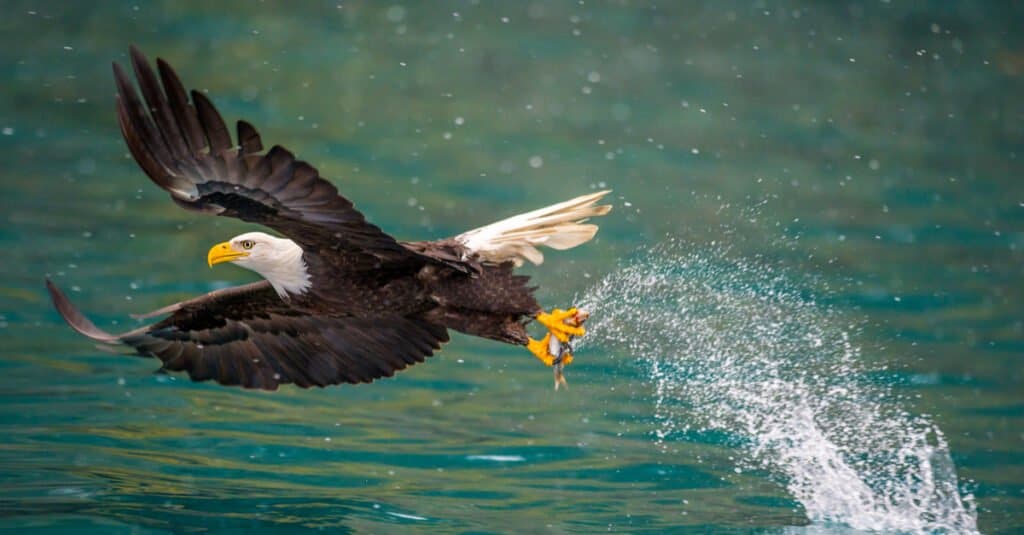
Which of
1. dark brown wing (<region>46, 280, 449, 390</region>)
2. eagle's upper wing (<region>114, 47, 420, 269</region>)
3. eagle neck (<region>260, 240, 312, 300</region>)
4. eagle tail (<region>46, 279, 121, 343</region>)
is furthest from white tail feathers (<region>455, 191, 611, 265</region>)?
eagle tail (<region>46, 279, 121, 343</region>)

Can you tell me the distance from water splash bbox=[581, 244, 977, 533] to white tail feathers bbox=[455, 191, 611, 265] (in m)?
3.05

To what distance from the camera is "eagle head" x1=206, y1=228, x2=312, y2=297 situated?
637 cm

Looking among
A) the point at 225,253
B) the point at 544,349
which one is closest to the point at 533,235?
the point at 544,349

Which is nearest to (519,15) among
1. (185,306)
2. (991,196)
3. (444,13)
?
(444,13)

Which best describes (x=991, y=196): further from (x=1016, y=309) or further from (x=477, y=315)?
(x=477, y=315)

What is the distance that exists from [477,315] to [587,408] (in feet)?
18.2

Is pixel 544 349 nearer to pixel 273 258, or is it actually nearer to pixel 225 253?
pixel 273 258

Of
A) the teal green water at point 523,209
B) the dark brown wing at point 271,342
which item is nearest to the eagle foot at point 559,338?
the dark brown wing at point 271,342

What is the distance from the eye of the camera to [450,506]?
13383 mm

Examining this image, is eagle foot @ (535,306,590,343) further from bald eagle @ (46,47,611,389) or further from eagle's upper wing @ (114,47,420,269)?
eagle's upper wing @ (114,47,420,269)

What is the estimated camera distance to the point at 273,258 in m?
6.39

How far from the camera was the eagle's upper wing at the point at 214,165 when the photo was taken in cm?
466

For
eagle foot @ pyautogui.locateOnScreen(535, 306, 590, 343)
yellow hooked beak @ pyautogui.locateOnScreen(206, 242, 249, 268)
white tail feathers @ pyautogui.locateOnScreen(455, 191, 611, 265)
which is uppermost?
white tail feathers @ pyautogui.locateOnScreen(455, 191, 611, 265)

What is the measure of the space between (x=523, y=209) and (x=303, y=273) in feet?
11.4
